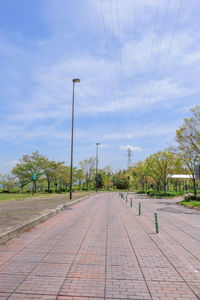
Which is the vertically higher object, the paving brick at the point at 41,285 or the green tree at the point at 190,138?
the green tree at the point at 190,138

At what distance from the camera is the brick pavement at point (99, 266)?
4043mm

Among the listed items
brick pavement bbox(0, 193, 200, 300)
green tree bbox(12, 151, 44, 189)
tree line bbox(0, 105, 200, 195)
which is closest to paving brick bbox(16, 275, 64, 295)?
brick pavement bbox(0, 193, 200, 300)

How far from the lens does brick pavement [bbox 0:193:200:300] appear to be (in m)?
4.04

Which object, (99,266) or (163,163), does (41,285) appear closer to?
(99,266)

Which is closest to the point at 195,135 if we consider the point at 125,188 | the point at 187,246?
the point at 187,246

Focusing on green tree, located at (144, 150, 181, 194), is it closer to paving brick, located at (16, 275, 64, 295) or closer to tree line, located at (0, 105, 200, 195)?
tree line, located at (0, 105, 200, 195)

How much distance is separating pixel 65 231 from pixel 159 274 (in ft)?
17.2

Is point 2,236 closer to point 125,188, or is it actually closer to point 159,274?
point 159,274

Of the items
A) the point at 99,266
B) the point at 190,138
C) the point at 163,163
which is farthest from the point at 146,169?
the point at 99,266

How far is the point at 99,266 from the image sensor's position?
5.31 m

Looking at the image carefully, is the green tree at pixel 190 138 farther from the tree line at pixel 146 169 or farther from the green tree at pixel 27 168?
the green tree at pixel 27 168

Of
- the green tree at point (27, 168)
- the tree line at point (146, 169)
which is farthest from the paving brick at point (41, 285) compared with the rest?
the green tree at point (27, 168)

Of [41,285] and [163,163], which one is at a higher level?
[163,163]

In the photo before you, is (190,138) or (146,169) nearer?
(190,138)
